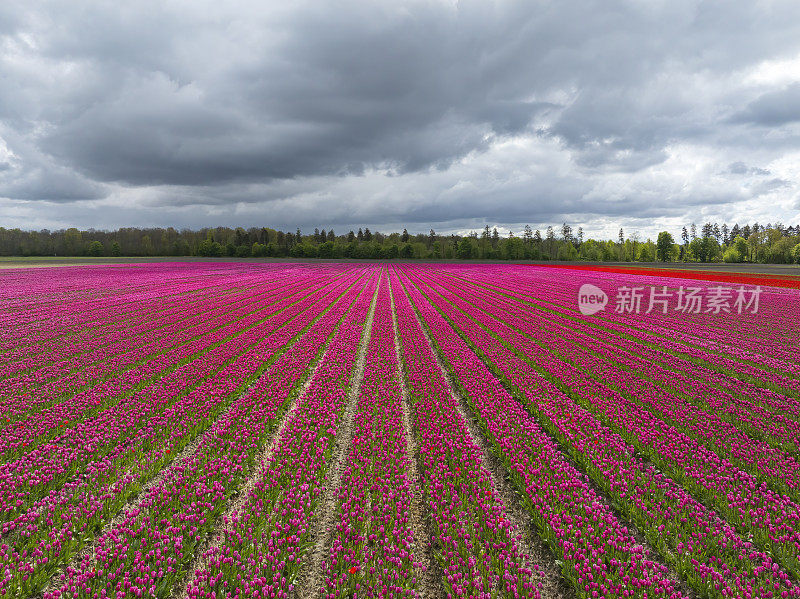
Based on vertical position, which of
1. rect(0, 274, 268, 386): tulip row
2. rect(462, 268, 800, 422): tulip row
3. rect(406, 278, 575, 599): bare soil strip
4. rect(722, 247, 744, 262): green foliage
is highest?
rect(722, 247, 744, 262): green foliage

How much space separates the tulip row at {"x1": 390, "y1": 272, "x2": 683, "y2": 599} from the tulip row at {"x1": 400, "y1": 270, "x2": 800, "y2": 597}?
290 millimetres

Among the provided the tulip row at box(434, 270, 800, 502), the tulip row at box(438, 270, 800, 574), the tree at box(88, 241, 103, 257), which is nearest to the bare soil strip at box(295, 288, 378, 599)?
the tulip row at box(438, 270, 800, 574)

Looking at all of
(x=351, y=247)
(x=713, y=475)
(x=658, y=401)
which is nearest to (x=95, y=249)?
(x=351, y=247)

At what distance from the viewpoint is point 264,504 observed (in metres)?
5.55

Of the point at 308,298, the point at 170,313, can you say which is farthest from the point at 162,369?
the point at 308,298

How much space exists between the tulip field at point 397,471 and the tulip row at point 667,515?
3cm

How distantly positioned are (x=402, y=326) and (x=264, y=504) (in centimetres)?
1437

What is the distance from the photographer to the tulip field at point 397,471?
439 centimetres

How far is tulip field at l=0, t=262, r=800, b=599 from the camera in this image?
439 cm

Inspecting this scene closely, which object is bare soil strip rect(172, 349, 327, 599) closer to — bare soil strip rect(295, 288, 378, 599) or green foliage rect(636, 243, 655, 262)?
bare soil strip rect(295, 288, 378, 599)

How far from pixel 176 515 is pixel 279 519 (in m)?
1.52

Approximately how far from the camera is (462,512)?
5.38 metres

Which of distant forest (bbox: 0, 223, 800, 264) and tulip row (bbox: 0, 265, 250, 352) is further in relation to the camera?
distant forest (bbox: 0, 223, 800, 264)

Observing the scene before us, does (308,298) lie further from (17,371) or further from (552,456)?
(552,456)
